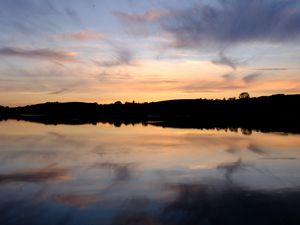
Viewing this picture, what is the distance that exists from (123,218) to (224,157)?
448 inches

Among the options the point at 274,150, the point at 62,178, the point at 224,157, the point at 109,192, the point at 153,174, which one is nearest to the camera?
the point at 109,192

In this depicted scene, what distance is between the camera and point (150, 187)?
12289 mm

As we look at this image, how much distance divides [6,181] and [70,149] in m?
10.1

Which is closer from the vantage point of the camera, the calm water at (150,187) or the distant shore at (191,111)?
the calm water at (150,187)

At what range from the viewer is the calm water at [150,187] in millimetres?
9070

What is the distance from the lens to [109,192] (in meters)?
11.5

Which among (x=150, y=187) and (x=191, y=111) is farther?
(x=191, y=111)

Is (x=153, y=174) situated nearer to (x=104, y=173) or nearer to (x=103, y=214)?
(x=104, y=173)

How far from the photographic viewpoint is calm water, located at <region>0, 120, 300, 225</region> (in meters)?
9.07

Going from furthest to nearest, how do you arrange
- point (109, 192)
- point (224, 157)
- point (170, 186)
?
point (224, 157), point (170, 186), point (109, 192)

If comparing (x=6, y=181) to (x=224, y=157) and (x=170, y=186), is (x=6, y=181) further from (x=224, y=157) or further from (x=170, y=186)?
(x=224, y=157)

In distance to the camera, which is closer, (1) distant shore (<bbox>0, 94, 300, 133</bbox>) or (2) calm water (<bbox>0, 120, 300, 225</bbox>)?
(2) calm water (<bbox>0, 120, 300, 225</bbox>)

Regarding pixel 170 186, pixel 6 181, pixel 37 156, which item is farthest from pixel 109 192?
pixel 37 156

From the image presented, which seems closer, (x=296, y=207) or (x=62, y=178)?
(x=296, y=207)
